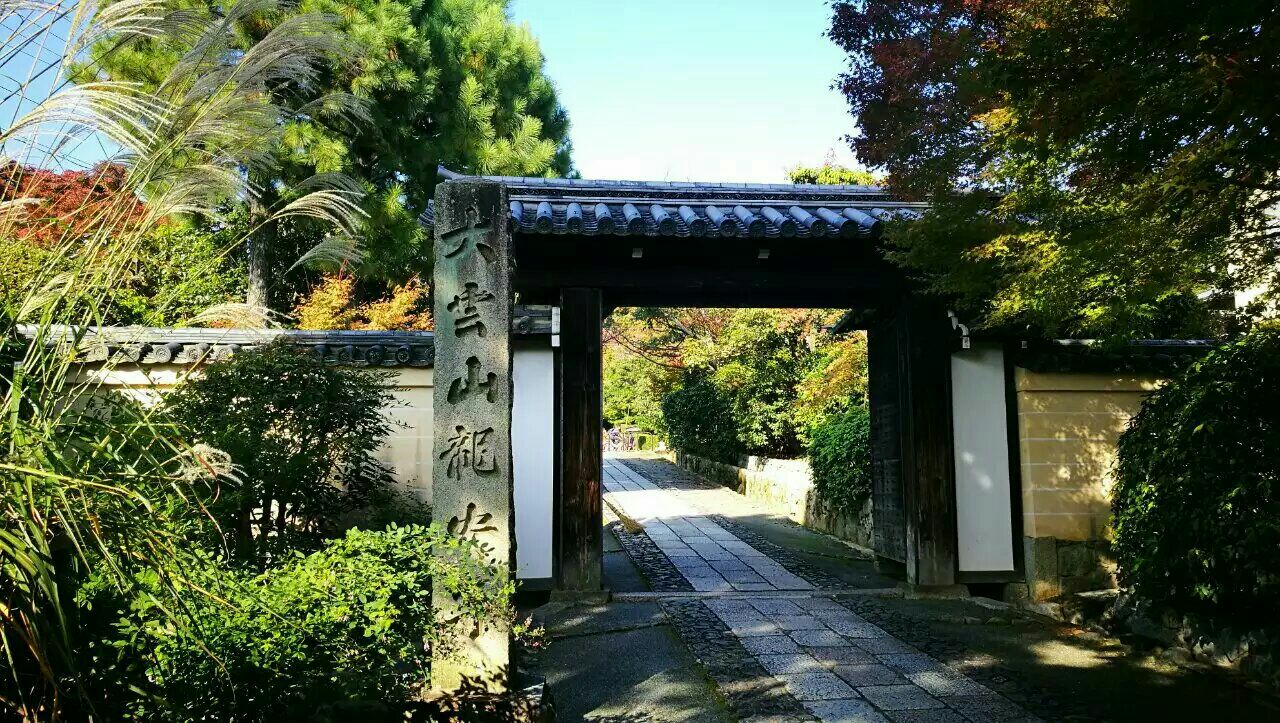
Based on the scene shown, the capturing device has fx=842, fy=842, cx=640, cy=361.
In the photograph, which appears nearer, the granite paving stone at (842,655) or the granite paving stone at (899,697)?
the granite paving stone at (899,697)

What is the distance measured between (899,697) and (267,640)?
3334 millimetres

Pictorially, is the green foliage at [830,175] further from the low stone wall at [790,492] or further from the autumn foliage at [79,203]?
the autumn foliage at [79,203]

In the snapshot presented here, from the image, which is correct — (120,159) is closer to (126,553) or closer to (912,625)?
(126,553)

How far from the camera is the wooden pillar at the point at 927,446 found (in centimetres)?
735

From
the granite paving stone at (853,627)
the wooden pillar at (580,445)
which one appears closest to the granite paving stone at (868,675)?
the granite paving stone at (853,627)

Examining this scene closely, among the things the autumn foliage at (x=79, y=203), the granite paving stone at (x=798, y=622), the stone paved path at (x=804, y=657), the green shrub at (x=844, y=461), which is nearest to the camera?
the autumn foliage at (x=79, y=203)

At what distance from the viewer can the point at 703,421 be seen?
1883 centimetres

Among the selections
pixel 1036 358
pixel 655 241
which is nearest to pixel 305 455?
pixel 655 241

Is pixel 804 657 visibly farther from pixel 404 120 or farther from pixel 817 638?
pixel 404 120

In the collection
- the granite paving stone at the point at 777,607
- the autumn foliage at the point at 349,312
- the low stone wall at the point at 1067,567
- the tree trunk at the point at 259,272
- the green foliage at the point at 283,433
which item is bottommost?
the granite paving stone at the point at 777,607

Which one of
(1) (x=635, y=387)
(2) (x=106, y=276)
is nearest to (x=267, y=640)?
(2) (x=106, y=276)

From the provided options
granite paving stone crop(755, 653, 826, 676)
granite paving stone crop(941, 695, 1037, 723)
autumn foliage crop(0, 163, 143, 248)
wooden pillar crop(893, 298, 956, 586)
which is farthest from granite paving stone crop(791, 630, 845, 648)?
autumn foliage crop(0, 163, 143, 248)

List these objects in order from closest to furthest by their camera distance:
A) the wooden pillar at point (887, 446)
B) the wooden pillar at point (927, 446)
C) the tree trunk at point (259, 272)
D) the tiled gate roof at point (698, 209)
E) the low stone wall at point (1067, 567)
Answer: the tiled gate roof at point (698, 209)
the low stone wall at point (1067, 567)
the wooden pillar at point (927, 446)
the wooden pillar at point (887, 446)
the tree trunk at point (259, 272)

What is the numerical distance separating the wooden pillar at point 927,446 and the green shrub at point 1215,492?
1.79 metres
